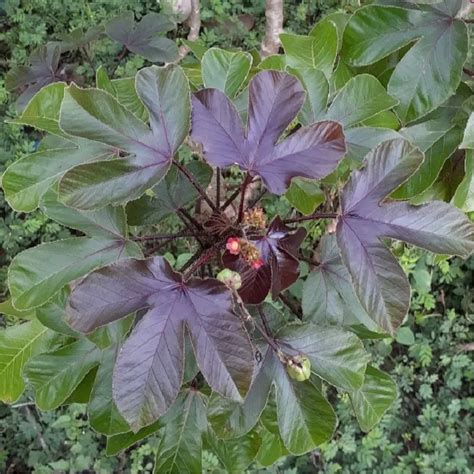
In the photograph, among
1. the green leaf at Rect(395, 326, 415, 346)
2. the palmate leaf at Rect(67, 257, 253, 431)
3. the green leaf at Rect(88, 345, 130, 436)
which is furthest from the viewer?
the green leaf at Rect(395, 326, 415, 346)

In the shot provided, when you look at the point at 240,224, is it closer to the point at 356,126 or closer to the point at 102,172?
the point at 102,172

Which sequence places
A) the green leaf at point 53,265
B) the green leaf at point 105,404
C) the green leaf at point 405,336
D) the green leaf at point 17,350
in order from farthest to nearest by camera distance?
the green leaf at point 405,336, the green leaf at point 17,350, the green leaf at point 105,404, the green leaf at point 53,265

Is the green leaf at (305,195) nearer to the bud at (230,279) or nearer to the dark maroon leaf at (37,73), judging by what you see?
the bud at (230,279)

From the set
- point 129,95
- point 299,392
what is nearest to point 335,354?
point 299,392

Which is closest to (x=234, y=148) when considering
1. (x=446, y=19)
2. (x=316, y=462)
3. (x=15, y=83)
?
(x=446, y=19)

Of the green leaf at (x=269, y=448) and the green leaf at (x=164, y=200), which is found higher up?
the green leaf at (x=164, y=200)

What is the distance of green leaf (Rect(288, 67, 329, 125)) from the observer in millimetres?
899

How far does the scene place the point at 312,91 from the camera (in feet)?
2.96

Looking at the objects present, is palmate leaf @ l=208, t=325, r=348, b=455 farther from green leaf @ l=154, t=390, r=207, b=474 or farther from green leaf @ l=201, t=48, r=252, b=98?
green leaf @ l=201, t=48, r=252, b=98

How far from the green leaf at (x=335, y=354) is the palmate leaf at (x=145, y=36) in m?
1.04

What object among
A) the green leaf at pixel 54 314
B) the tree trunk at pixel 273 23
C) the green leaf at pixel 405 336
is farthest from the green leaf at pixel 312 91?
the green leaf at pixel 405 336

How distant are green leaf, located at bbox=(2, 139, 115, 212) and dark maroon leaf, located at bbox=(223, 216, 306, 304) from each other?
1.02 ft

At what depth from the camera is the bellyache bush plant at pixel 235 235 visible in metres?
0.70

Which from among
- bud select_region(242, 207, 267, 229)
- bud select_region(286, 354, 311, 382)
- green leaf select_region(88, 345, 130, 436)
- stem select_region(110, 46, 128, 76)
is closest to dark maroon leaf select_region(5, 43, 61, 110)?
stem select_region(110, 46, 128, 76)
